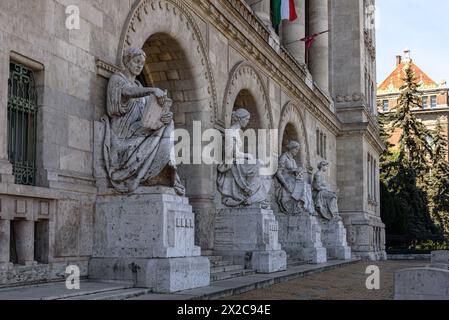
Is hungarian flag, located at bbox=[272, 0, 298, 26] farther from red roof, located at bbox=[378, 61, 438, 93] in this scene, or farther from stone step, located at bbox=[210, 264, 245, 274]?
red roof, located at bbox=[378, 61, 438, 93]

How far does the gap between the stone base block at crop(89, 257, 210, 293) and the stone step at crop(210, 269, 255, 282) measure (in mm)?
2061

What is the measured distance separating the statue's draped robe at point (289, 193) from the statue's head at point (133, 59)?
9860 millimetres

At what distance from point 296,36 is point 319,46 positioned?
197 inches

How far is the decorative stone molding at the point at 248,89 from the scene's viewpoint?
1653 centimetres

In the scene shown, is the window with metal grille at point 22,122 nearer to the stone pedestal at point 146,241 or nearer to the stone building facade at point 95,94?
the stone building facade at point 95,94

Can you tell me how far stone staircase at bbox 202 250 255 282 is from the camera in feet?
41.5

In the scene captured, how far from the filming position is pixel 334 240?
1003 inches

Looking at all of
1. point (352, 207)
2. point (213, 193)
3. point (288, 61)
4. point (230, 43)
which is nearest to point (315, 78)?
point (352, 207)

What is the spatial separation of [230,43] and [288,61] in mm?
6469

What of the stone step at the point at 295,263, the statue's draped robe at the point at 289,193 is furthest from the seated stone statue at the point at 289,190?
the stone step at the point at 295,263

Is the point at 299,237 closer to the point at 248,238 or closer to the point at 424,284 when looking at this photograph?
the point at 248,238

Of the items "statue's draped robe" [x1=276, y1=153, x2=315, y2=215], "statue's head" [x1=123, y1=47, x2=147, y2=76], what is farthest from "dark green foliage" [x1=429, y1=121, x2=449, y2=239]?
"statue's head" [x1=123, y1=47, x2=147, y2=76]

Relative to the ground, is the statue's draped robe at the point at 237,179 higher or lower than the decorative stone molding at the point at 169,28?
lower

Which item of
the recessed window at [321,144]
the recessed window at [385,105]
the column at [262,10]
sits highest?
the recessed window at [385,105]
